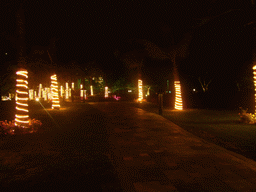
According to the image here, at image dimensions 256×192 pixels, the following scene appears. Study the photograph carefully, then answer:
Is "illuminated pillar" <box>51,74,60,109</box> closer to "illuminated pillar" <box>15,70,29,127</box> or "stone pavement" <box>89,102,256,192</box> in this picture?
"illuminated pillar" <box>15,70,29,127</box>

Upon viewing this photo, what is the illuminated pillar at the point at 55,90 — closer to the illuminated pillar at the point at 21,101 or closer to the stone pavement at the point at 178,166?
the illuminated pillar at the point at 21,101

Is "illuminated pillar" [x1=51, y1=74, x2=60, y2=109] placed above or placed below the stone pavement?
above

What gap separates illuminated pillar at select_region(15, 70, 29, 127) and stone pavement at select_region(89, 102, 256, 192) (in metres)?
4.47

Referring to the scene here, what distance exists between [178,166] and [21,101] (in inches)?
301

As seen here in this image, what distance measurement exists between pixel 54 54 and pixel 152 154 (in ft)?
49.4

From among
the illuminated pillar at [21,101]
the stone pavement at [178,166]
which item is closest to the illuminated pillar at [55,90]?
the illuminated pillar at [21,101]

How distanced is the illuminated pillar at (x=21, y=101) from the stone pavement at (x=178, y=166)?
4.47 meters

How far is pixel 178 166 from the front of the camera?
18.2 ft

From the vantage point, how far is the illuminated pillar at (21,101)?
10.2m

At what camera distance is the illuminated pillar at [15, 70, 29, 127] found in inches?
401

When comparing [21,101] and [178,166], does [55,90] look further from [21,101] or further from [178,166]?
[178,166]

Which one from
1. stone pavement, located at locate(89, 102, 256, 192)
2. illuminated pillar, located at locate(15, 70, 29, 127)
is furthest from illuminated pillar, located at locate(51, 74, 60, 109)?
stone pavement, located at locate(89, 102, 256, 192)

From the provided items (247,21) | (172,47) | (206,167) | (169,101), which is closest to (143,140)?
(206,167)

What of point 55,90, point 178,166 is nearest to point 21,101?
point 178,166
